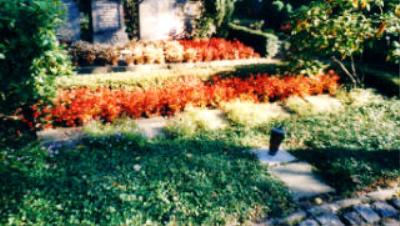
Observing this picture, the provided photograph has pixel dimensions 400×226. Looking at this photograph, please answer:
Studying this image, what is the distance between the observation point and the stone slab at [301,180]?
6.11 m

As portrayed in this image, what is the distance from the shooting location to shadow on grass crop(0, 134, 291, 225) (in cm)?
521

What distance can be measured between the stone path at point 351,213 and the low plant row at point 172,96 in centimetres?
425

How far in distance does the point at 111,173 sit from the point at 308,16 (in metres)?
6.31

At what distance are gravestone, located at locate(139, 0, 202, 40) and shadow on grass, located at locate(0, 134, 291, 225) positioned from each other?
11065 mm

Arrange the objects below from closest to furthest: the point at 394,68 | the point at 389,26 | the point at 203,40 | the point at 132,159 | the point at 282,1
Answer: the point at 132,159 → the point at 389,26 → the point at 394,68 → the point at 203,40 → the point at 282,1

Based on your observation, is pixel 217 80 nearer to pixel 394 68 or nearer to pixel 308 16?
pixel 308 16

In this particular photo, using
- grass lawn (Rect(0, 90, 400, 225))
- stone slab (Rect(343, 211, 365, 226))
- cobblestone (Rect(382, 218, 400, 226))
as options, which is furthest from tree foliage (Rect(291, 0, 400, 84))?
stone slab (Rect(343, 211, 365, 226))

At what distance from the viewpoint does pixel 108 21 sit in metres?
16.2

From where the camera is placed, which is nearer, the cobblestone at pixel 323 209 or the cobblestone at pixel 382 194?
the cobblestone at pixel 323 209

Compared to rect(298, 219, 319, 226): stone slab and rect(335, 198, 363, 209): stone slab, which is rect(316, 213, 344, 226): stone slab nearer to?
rect(298, 219, 319, 226): stone slab

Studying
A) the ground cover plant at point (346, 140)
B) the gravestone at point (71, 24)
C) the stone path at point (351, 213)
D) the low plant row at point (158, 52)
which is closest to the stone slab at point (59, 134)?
the ground cover plant at point (346, 140)

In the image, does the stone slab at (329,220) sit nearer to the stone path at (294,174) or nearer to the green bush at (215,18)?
the stone path at (294,174)

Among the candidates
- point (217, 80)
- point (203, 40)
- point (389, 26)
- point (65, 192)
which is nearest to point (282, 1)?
point (203, 40)

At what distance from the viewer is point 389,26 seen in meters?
7.67
